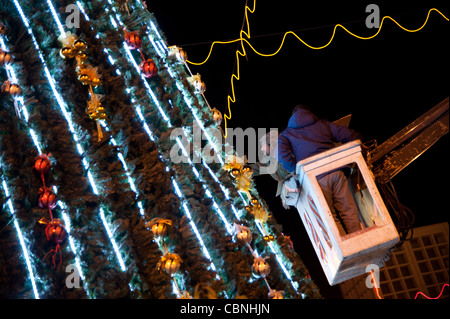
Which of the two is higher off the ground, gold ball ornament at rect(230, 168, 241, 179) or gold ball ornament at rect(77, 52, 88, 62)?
gold ball ornament at rect(77, 52, 88, 62)

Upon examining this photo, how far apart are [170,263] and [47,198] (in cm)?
72

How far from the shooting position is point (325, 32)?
671 centimetres

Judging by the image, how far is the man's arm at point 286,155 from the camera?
3307 mm

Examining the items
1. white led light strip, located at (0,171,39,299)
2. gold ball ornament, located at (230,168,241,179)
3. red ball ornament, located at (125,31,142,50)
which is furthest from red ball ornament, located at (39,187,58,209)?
red ball ornament, located at (125,31,142,50)

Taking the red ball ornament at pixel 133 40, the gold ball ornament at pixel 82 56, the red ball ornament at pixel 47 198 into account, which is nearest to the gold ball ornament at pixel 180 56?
the red ball ornament at pixel 133 40

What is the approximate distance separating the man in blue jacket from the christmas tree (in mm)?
423

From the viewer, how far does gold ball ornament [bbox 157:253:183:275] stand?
230 cm

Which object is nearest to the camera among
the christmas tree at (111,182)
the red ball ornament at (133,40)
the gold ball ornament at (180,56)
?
the christmas tree at (111,182)

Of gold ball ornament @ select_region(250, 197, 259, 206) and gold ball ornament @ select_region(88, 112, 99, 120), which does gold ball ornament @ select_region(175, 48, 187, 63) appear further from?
gold ball ornament @ select_region(250, 197, 259, 206)

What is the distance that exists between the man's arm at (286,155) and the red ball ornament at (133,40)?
52.9 inches

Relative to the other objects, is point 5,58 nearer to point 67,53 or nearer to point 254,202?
point 67,53

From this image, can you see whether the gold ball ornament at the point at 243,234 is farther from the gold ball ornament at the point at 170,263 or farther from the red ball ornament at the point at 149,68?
the red ball ornament at the point at 149,68

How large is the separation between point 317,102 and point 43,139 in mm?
5045
